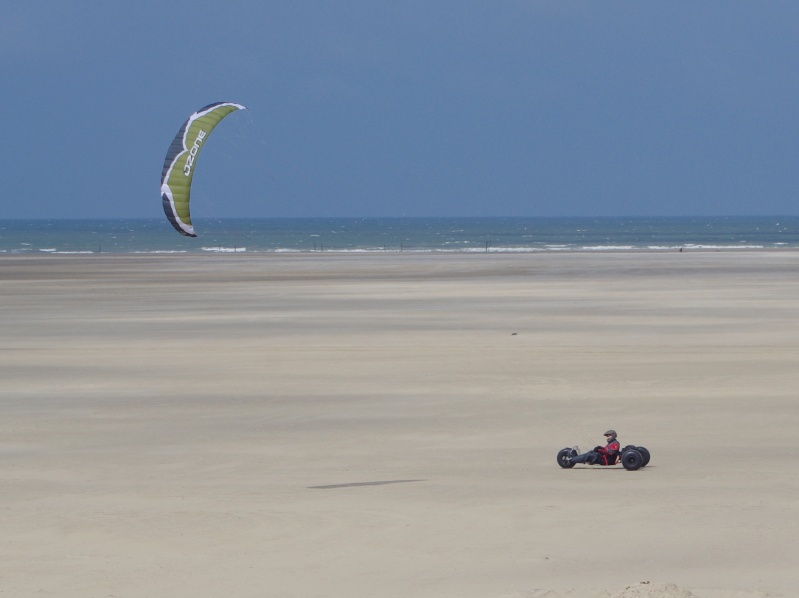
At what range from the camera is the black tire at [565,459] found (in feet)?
28.9

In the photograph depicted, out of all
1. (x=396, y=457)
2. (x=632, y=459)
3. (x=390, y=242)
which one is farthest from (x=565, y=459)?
(x=390, y=242)

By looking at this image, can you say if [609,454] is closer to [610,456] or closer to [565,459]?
[610,456]


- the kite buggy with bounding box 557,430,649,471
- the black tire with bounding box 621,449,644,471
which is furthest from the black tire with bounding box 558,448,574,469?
the black tire with bounding box 621,449,644,471

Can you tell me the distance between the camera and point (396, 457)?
948cm

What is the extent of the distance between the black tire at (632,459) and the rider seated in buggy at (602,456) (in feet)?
0.42

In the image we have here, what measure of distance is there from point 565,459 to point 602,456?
0.92ft

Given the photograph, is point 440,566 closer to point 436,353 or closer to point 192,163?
point 436,353

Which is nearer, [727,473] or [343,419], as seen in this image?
[727,473]

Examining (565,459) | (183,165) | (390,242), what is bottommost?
(390,242)

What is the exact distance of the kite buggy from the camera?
8.73 meters

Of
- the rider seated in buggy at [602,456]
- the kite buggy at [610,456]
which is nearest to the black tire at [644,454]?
the kite buggy at [610,456]

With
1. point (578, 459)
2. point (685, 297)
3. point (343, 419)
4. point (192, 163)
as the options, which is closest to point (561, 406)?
point (343, 419)

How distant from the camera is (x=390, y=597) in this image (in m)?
5.88

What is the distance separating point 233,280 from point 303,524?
3135cm
